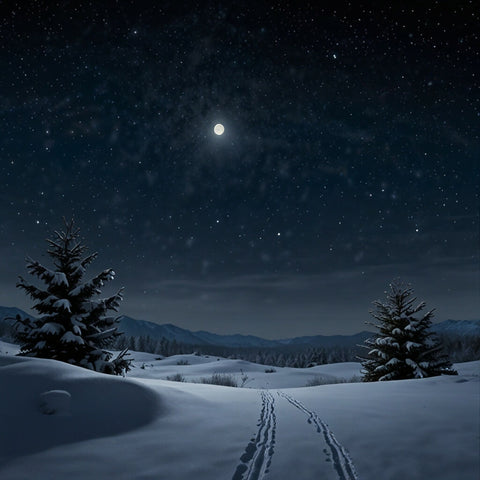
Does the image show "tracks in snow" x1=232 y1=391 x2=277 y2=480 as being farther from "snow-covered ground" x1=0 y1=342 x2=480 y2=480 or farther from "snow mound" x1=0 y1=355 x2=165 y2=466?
"snow mound" x1=0 y1=355 x2=165 y2=466

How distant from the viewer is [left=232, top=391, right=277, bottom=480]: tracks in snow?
5.91m

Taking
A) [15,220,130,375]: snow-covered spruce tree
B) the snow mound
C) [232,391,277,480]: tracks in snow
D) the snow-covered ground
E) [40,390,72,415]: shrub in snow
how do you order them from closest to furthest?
[232,391,277,480]: tracks in snow
the snow-covered ground
the snow mound
[40,390,72,415]: shrub in snow
[15,220,130,375]: snow-covered spruce tree

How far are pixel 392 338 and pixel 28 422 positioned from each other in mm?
22047

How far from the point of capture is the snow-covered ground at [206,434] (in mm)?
6113

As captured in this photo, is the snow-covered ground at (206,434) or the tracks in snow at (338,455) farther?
the snow-covered ground at (206,434)

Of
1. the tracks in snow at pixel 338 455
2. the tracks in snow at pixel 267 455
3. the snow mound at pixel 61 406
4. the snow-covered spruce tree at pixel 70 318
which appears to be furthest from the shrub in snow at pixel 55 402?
the snow-covered spruce tree at pixel 70 318

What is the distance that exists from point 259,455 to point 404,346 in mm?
20270

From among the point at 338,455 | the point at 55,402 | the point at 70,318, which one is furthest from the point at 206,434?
the point at 70,318

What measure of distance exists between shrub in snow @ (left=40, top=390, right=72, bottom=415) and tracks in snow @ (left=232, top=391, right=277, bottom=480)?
4402 mm

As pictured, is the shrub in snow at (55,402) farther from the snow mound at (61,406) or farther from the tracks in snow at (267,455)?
the tracks in snow at (267,455)

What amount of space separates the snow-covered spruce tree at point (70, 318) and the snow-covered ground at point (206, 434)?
246 inches

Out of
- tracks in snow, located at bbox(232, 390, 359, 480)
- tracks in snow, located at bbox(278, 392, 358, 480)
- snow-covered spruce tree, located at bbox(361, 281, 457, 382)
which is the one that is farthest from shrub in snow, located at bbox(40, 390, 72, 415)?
snow-covered spruce tree, located at bbox(361, 281, 457, 382)

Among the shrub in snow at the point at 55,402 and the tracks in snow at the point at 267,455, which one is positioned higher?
the shrub in snow at the point at 55,402

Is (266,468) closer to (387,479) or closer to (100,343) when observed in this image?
(387,479)
